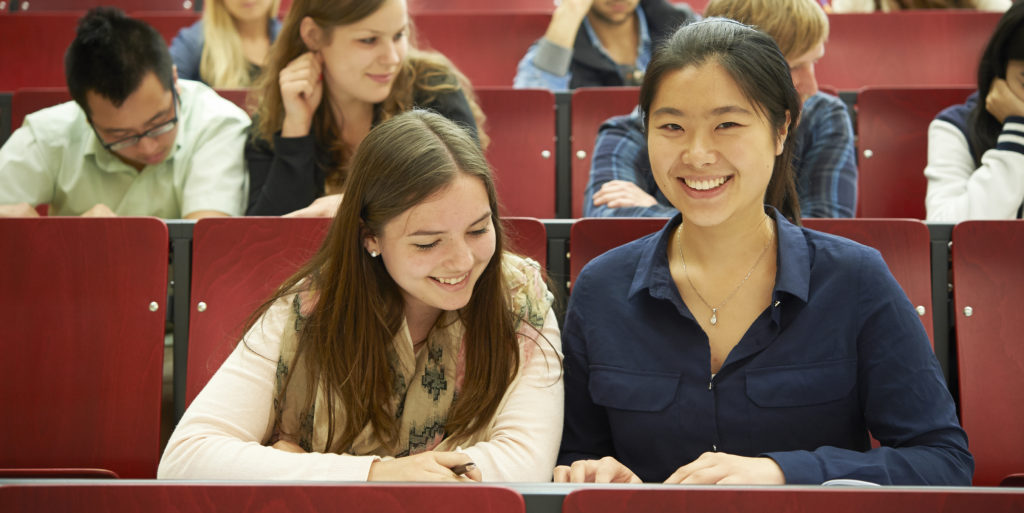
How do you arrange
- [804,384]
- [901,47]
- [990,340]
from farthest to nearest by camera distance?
1. [901,47]
2. [990,340]
3. [804,384]

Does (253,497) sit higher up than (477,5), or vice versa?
(477,5)

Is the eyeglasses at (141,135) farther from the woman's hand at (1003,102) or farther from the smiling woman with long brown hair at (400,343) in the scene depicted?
the woman's hand at (1003,102)

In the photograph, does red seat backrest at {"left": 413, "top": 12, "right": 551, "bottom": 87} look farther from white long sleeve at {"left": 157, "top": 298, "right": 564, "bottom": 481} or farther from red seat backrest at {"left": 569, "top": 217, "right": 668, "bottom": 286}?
white long sleeve at {"left": 157, "top": 298, "right": 564, "bottom": 481}

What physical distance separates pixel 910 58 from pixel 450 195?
190 cm

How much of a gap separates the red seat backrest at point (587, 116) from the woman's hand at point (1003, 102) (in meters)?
0.70

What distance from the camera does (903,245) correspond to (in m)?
1.40

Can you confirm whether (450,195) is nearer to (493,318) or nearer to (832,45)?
(493,318)

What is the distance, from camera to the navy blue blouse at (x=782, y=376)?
41.5 inches

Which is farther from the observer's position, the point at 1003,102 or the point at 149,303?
the point at 1003,102

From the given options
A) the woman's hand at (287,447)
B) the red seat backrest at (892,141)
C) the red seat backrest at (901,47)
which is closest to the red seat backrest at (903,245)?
the red seat backrest at (892,141)

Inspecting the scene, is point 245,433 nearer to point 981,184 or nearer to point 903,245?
point 903,245

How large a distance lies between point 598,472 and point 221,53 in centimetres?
183

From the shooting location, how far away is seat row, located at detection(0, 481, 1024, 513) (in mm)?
699

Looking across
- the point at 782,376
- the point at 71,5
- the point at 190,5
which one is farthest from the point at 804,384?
the point at 71,5
